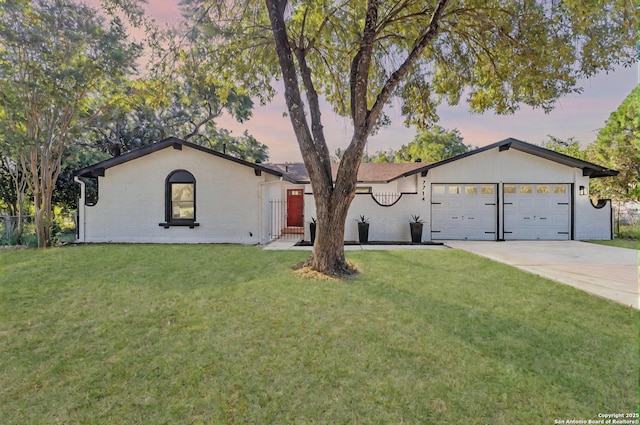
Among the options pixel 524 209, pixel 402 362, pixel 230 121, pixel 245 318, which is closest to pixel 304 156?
pixel 245 318

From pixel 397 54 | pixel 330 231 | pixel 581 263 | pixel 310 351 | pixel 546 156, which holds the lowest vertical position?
pixel 310 351

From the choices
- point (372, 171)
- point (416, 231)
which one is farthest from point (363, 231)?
point (372, 171)

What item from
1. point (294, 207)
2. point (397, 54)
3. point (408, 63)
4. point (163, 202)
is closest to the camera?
point (408, 63)

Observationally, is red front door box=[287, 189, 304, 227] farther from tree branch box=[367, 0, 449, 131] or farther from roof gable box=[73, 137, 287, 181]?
tree branch box=[367, 0, 449, 131]

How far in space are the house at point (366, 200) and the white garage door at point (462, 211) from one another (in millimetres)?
40

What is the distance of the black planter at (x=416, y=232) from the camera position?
11.2 m

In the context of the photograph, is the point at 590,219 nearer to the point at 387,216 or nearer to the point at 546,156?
the point at 546,156

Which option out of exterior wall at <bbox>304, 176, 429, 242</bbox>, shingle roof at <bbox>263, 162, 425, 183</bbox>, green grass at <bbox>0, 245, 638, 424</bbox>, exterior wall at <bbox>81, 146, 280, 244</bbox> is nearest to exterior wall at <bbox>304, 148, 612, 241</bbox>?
exterior wall at <bbox>304, 176, 429, 242</bbox>

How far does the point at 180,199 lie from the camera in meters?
11.6

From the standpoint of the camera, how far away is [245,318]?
160 inches

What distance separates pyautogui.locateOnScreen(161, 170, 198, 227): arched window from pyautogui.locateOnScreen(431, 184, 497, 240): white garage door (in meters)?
9.41

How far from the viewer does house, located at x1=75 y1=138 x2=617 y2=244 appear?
37.3ft

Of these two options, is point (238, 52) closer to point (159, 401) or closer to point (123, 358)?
point (123, 358)

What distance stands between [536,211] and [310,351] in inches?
494
